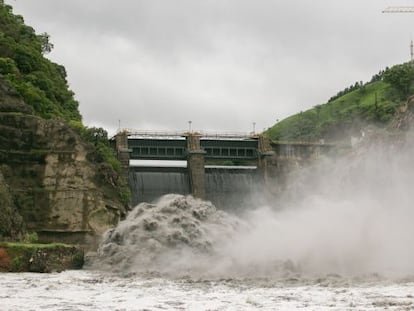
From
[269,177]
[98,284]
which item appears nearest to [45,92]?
[269,177]

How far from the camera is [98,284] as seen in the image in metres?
28.0

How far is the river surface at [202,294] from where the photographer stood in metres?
20.4

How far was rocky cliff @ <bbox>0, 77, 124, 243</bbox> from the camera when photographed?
173 feet

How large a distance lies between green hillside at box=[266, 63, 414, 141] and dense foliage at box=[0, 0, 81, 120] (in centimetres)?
5583

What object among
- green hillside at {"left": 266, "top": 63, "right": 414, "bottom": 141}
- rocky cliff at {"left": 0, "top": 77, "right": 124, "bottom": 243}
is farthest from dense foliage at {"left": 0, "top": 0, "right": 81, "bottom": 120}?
green hillside at {"left": 266, "top": 63, "right": 414, "bottom": 141}

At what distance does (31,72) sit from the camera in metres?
75.0

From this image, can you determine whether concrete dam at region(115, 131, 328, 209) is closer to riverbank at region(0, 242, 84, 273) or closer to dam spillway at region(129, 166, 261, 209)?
dam spillway at region(129, 166, 261, 209)

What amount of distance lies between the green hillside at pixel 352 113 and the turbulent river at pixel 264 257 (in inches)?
3175

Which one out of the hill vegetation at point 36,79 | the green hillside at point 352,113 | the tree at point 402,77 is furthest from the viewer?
the tree at point 402,77

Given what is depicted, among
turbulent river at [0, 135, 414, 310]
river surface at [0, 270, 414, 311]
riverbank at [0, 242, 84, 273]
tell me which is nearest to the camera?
river surface at [0, 270, 414, 311]

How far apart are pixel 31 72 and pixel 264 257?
5109cm

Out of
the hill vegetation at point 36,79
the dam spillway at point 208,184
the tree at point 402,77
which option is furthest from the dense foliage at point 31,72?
the tree at point 402,77

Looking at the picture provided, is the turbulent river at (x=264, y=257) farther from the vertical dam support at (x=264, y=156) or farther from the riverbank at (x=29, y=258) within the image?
the vertical dam support at (x=264, y=156)

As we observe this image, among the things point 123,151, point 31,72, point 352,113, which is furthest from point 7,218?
point 352,113
